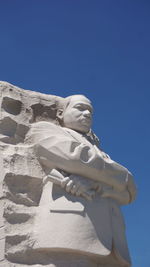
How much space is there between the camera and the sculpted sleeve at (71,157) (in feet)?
17.9

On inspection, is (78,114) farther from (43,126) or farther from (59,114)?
(43,126)

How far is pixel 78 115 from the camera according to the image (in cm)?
611

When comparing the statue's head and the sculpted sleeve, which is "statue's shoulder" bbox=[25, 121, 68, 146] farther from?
the statue's head

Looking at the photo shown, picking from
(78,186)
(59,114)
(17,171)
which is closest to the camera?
(78,186)

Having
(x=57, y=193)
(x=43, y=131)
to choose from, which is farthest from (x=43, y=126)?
(x=57, y=193)

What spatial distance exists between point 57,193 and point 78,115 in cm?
117

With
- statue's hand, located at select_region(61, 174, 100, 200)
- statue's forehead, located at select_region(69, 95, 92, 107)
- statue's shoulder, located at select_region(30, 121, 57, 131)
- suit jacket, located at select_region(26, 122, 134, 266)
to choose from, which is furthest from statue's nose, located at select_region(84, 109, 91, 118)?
statue's hand, located at select_region(61, 174, 100, 200)

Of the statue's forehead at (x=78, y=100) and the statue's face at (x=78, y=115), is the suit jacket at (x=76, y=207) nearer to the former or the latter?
the statue's face at (x=78, y=115)

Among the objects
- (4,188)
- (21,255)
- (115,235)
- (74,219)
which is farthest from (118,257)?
(4,188)

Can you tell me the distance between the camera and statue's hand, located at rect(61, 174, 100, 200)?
17.6 feet

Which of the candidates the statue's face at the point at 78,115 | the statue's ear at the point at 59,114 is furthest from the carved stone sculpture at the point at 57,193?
the statue's ear at the point at 59,114

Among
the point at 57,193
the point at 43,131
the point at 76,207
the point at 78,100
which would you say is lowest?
the point at 76,207

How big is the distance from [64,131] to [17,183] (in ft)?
2.85

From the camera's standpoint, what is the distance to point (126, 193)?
5.93 m
